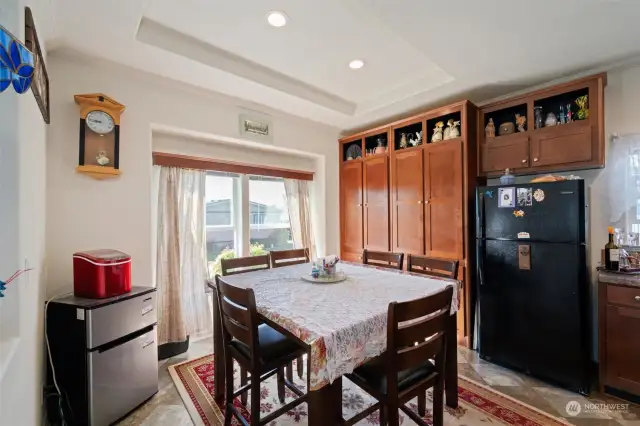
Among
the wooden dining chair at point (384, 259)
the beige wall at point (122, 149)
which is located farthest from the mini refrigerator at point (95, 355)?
the wooden dining chair at point (384, 259)

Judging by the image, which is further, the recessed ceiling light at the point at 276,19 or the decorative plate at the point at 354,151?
the decorative plate at the point at 354,151

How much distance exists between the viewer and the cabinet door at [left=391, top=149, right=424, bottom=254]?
124 inches

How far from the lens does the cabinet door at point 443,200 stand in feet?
9.27

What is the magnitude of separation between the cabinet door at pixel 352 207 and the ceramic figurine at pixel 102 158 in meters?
2.67

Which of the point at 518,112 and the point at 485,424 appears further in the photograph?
the point at 518,112

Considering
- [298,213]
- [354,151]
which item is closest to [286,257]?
[298,213]

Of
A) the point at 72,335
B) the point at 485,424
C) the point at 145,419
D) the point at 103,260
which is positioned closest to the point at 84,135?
the point at 103,260

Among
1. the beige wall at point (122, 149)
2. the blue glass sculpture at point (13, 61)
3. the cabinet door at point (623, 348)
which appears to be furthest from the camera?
the beige wall at point (122, 149)

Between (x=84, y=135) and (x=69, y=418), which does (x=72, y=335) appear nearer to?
(x=69, y=418)

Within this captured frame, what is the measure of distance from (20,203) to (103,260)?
0.79 m

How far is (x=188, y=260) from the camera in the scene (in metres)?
3.00

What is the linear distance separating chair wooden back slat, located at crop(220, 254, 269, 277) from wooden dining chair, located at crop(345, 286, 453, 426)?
1.28 metres

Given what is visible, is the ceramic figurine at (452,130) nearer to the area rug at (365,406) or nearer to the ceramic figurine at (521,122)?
the ceramic figurine at (521,122)

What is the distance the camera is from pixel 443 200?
9.64 ft
